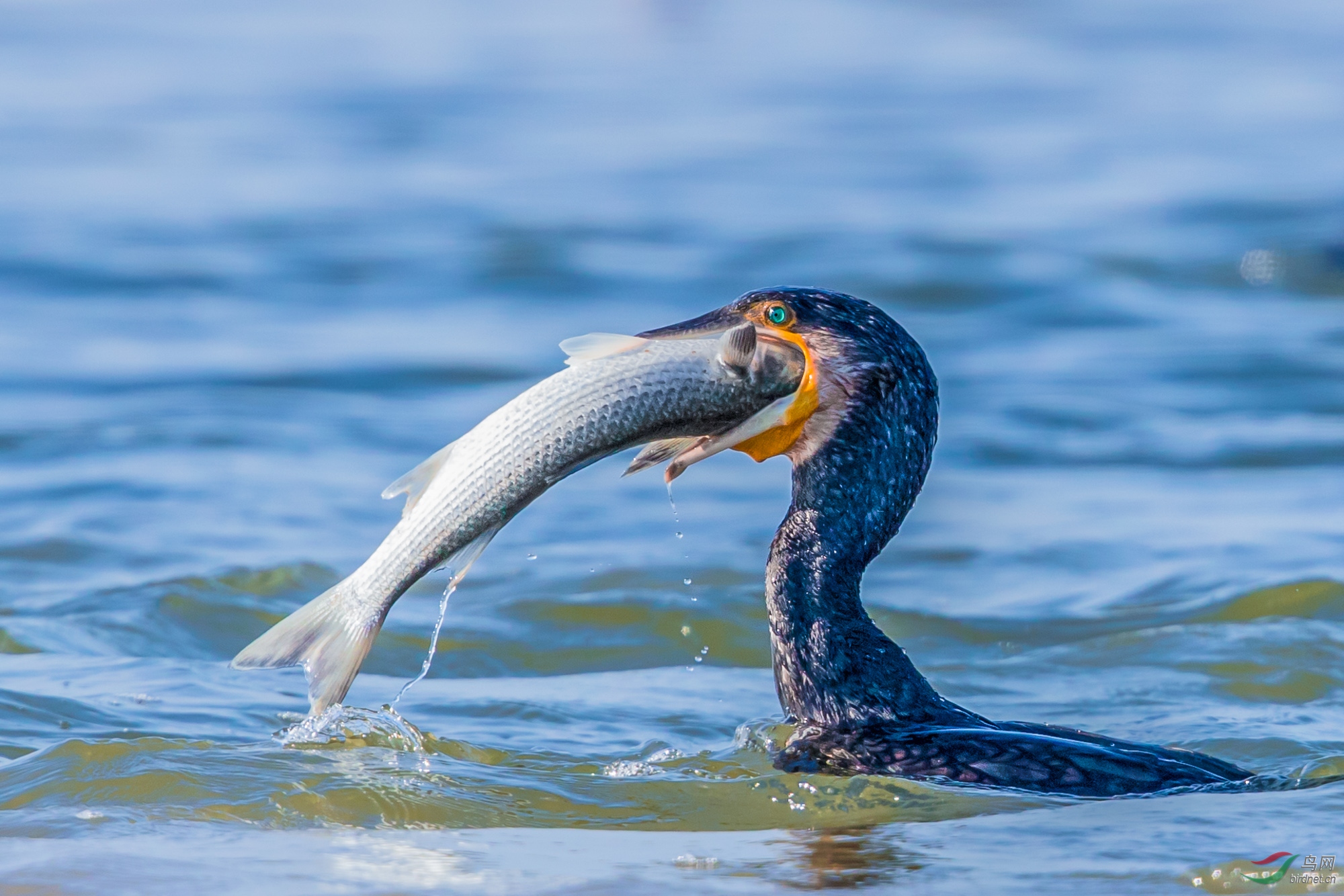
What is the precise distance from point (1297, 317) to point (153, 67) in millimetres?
17604

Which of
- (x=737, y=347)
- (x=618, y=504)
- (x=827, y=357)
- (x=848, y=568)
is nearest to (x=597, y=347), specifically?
(x=737, y=347)

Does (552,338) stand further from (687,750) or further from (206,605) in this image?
(687,750)

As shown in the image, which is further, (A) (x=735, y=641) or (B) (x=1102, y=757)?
(A) (x=735, y=641)

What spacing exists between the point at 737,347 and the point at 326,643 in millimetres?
1109

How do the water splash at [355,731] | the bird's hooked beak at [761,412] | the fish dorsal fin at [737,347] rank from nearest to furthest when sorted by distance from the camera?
the fish dorsal fin at [737,347] < the bird's hooked beak at [761,412] < the water splash at [355,731]

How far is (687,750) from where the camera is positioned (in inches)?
192

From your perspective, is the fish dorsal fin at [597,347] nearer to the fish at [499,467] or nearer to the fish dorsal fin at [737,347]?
the fish at [499,467]

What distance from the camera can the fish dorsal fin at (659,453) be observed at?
4.16m

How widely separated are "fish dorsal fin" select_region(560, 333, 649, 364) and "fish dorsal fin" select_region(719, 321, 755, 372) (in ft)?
0.60

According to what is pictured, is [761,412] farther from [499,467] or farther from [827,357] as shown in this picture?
[499,467]

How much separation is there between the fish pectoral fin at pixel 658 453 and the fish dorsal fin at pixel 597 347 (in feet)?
0.97

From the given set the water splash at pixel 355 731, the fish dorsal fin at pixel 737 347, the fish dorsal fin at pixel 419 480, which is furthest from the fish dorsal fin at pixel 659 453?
the water splash at pixel 355 731

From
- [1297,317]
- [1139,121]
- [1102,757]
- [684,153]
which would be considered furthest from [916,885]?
[1139,121]

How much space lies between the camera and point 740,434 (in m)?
4.07
